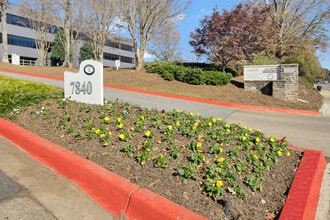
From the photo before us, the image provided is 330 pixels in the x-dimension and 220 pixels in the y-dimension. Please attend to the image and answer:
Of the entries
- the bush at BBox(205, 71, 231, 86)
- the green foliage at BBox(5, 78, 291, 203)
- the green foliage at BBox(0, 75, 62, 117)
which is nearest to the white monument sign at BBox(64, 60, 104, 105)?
the green foliage at BBox(5, 78, 291, 203)

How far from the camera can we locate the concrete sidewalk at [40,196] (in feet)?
7.90

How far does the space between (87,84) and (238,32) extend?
40.6ft

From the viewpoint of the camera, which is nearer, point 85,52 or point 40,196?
point 40,196

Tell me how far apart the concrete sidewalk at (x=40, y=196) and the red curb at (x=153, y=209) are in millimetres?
311

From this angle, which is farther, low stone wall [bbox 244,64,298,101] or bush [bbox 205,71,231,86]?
bush [bbox 205,71,231,86]

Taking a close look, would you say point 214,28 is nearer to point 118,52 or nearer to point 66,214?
point 66,214

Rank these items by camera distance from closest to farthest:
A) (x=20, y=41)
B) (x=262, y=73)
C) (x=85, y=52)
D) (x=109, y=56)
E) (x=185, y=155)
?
(x=185, y=155)
(x=262, y=73)
(x=20, y=41)
(x=85, y=52)
(x=109, y=56)

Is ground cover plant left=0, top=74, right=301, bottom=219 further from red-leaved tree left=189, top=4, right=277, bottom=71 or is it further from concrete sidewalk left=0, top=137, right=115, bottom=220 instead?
red-leaved tree left=189, top=4, right=277, bottom=71

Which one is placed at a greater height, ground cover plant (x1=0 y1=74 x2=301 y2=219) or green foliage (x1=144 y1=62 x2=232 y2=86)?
green foliage (x1=144 y1=62 x2=232 y2=86)

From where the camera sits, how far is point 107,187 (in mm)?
2672

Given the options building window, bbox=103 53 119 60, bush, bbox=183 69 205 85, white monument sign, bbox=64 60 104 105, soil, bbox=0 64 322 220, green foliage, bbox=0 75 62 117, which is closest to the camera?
soil, bbox=0 64 322 220

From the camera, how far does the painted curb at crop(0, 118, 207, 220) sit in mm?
2301

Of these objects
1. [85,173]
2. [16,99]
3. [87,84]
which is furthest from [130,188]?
[16,99]

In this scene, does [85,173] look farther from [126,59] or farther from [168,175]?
[126,59]
